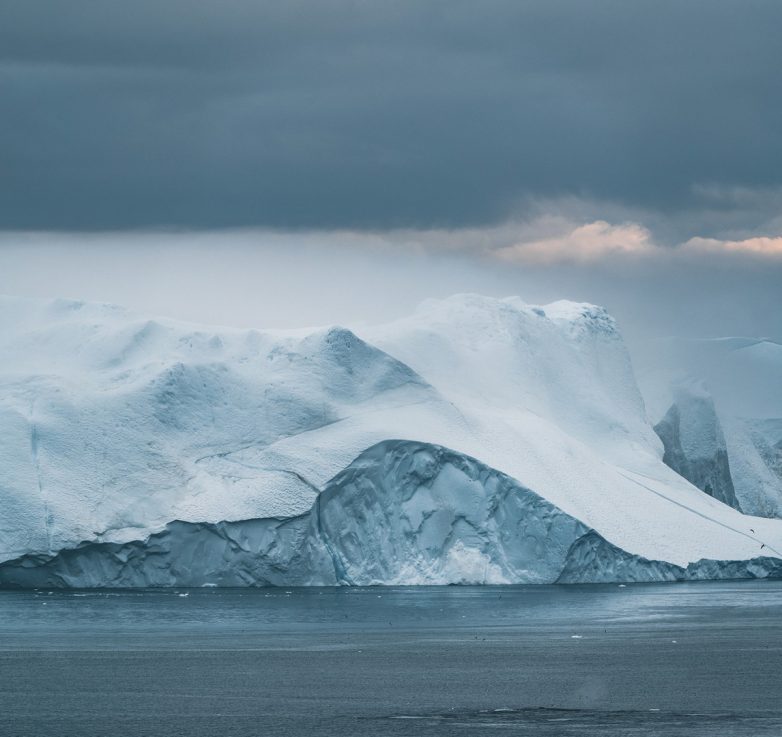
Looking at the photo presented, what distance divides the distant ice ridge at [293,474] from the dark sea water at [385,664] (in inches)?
56.8

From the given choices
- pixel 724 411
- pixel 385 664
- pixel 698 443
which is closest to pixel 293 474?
pixel 385 664

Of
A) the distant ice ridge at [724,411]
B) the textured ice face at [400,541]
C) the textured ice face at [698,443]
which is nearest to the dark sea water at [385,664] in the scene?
the textured ice face at [400,541]

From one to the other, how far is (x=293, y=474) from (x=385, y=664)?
20459 mm

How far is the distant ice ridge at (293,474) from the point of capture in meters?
51.5

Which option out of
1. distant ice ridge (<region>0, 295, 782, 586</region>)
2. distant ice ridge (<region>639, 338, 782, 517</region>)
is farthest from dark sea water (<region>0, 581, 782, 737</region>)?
distant ice ridge (<region>639, 338, 782, 517</region>)

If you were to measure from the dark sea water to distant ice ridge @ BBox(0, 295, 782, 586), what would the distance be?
4.73 ft

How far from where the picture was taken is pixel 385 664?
33469 millimetres

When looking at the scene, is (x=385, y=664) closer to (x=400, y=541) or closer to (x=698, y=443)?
(x=400, y=541)

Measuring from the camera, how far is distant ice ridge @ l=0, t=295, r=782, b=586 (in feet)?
169

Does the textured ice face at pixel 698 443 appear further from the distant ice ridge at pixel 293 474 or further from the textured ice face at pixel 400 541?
the textured ice face at pixel 400 541

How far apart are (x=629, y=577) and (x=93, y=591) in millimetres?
18244

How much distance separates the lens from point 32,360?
6019 cm

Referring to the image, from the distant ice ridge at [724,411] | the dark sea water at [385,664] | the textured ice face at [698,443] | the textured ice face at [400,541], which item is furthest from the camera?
the distant ice ridge at [724,411]

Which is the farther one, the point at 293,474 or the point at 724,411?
the point at 724,411
